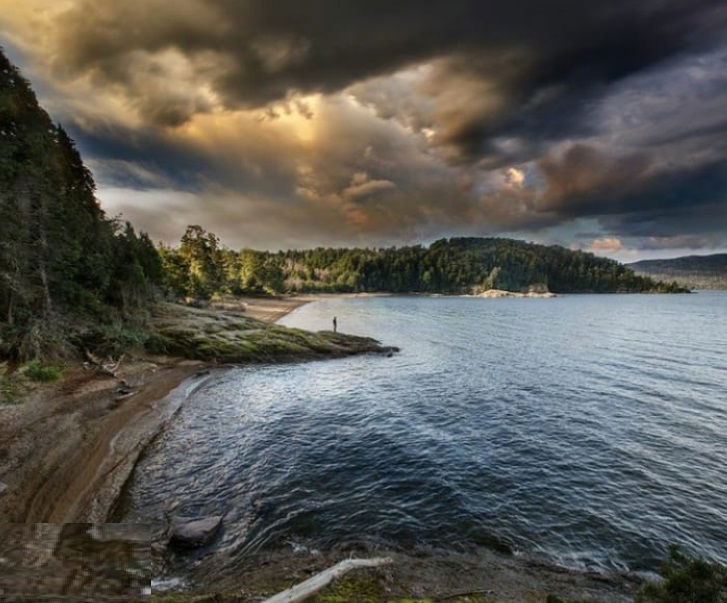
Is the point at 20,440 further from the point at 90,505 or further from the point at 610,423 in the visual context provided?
the point at 610,423

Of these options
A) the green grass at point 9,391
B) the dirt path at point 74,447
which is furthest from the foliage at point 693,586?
the green grass at point 9,391

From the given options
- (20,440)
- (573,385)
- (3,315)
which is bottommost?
(573,385)

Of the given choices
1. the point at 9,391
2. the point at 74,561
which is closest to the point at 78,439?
the point at 9,391

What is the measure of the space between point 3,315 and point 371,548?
2764 cm

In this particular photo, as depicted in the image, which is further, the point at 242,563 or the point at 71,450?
the point at 71,450

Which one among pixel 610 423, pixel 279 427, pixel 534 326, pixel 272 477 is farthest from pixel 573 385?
pixel 534 326

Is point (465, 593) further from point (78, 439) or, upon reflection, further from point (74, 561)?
point (78, 439)

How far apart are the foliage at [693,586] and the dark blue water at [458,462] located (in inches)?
174

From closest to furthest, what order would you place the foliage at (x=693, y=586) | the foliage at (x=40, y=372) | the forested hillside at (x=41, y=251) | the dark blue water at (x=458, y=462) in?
the foliage at (x=693, y=586) → the dark blue water at (x=458, y=462) → the foliage at (x=40, y=372) → the forested hillside at (x=41, y=251)

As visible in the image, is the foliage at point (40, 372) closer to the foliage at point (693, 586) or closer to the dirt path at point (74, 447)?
the dirt path at point (74, 447)

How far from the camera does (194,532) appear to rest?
1086 centimetres

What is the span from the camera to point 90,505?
12.5 m

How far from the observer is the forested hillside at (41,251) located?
22.1m

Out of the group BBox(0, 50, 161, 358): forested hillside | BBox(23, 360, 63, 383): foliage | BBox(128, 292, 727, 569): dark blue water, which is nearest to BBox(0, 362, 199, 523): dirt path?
BBox(23, 360, 63, 383): foliage
